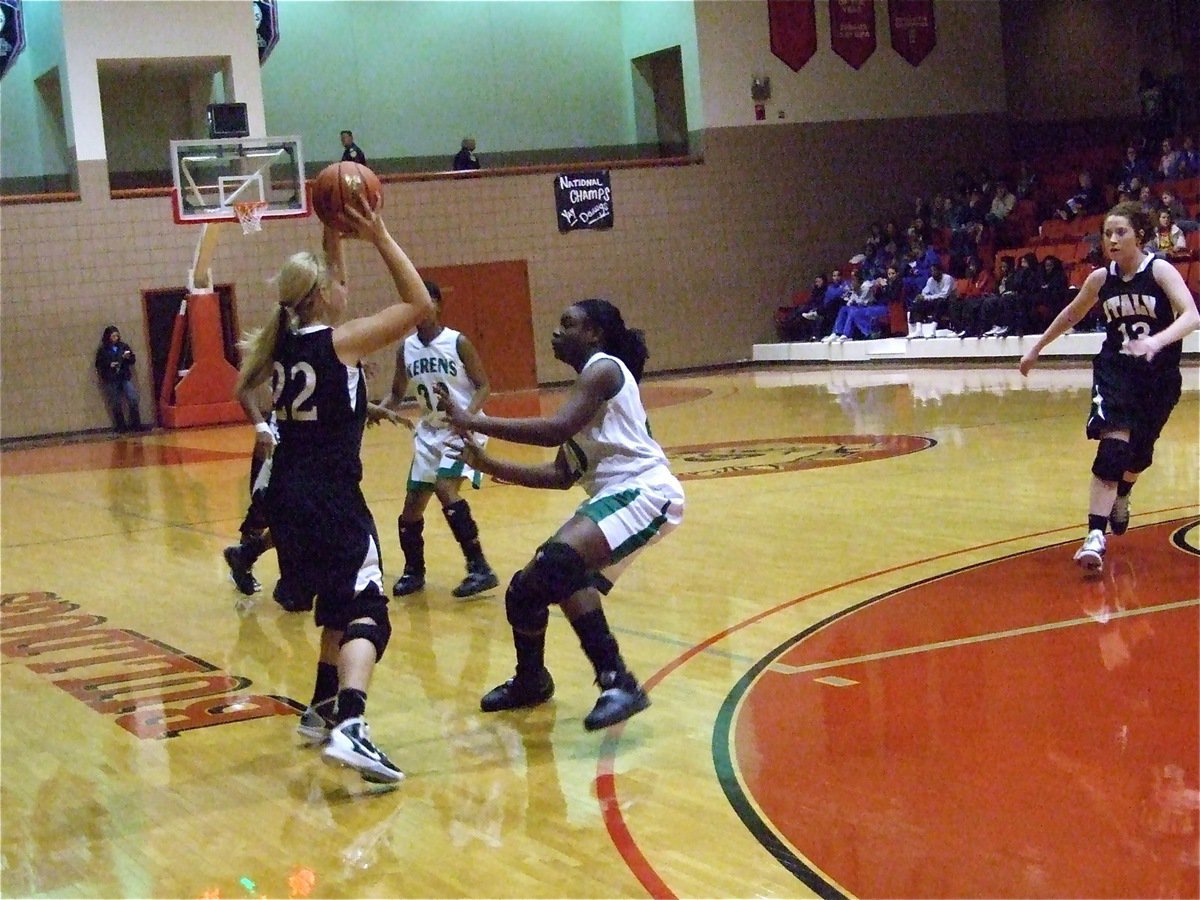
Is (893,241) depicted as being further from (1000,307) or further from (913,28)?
(913,28)

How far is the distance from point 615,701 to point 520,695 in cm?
43

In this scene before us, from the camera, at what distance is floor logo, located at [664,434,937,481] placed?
37.9 feet

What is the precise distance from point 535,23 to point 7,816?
905 inches

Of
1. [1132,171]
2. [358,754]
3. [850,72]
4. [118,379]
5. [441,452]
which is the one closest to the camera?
[358,754]

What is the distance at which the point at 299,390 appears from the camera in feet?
14.9

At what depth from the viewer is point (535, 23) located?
2581 cm

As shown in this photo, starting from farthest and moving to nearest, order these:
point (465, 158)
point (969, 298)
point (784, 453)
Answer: point (465, 158), point (969, 298), point (784, 453)

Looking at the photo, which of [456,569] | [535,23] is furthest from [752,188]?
[456,569]

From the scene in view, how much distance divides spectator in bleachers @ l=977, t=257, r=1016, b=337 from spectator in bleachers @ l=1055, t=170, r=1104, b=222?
1868 mm

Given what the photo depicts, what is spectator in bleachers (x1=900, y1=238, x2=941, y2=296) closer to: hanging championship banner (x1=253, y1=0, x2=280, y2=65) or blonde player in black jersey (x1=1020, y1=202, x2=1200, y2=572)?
hanging championship banner (x1=253, y1=0, x2=280, y2=65)

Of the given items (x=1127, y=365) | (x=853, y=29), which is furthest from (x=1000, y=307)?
(x=1127, y=365)

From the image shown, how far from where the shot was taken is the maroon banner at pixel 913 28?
26.6 m

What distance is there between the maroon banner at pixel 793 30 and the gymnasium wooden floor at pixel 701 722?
56.8 feet

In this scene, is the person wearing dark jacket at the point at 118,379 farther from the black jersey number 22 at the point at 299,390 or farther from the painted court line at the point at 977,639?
the black jersey number 22 at the point at 299,390
